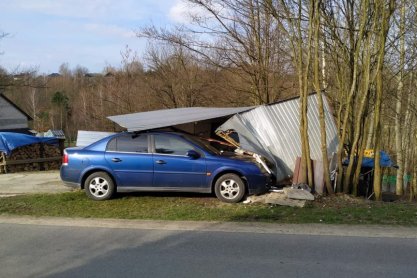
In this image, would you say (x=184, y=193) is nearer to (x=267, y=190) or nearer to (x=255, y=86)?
(x=267, y=190)

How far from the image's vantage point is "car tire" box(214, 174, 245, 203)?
9.15m

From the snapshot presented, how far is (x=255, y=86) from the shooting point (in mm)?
18484

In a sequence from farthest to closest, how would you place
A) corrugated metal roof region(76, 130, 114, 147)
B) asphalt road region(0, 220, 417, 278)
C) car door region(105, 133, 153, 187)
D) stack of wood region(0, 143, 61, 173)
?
1. stack of wood region(0, 143, 61, 173)
2. corrugated metal roof region(76, 130, 114, 147)
3. car door region(105, 133, 153, 187)
4. asphalt road region(0, 220, 417, 278)

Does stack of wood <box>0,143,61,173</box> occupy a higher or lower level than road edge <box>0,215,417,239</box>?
higher

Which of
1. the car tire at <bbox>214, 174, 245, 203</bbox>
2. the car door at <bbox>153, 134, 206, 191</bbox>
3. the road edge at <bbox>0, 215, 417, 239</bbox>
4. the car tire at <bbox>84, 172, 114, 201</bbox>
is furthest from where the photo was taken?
the car tire at <bbox>84, 172, 114, 201</bbox>

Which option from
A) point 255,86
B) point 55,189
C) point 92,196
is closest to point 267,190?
point 92,196

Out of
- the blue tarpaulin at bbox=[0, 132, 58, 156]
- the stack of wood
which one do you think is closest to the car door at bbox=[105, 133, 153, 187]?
the stack of wood

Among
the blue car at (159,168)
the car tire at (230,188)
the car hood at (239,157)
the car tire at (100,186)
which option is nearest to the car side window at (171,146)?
the blue car at (159,168)

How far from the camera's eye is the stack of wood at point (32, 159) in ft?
67.4

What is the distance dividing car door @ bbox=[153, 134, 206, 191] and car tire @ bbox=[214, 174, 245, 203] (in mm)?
351

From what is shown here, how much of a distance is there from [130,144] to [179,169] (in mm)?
1201

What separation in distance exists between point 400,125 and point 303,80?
51.6ft

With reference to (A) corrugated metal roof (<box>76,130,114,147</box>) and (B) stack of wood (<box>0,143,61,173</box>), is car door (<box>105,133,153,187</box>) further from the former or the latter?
(B) stack of wood (<box>0,143,61,173</box>)

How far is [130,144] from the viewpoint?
9.62 metres
